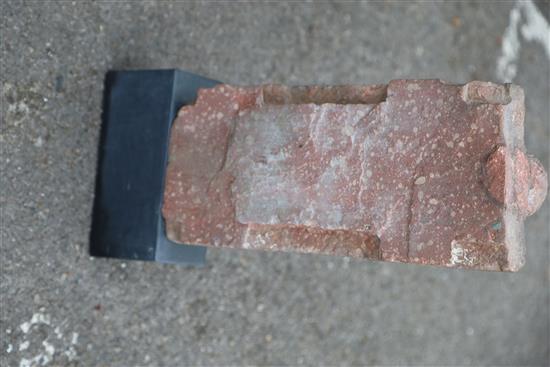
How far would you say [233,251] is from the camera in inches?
117

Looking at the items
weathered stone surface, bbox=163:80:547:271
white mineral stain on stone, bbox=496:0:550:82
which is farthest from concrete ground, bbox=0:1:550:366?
weathered stone surface, bbox=163:80:547:271

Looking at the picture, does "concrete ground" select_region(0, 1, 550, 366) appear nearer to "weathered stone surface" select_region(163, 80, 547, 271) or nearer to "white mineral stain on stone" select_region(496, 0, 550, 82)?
"white mineral stain on stone" select_region(496, 0, 550, 82)

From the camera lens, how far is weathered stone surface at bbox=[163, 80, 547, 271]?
5.59 ft

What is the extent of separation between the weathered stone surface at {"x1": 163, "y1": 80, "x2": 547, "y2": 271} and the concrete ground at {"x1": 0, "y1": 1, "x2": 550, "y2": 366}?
432mm

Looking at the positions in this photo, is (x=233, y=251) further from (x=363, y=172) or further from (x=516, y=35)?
(x=516, y=35)

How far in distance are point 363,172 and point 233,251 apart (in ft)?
4.13

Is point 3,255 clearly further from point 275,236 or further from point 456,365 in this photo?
point 456,365

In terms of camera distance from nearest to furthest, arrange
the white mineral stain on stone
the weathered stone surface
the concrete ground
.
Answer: the weathered stone surface < the concrete ground < the white mineral stain on stone

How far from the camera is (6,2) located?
81.1 inches

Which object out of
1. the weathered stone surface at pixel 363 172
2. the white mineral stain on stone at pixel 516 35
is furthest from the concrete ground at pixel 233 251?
the weathered stone surface at pixel 363 172

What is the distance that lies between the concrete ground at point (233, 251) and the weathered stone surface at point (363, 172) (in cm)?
43

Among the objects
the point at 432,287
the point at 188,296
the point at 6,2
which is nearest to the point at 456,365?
the point at 432,287

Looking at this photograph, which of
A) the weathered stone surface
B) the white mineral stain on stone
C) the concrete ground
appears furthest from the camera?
the white mineral stain on stone

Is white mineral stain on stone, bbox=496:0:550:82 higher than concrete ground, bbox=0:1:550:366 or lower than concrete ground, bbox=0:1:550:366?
higher
